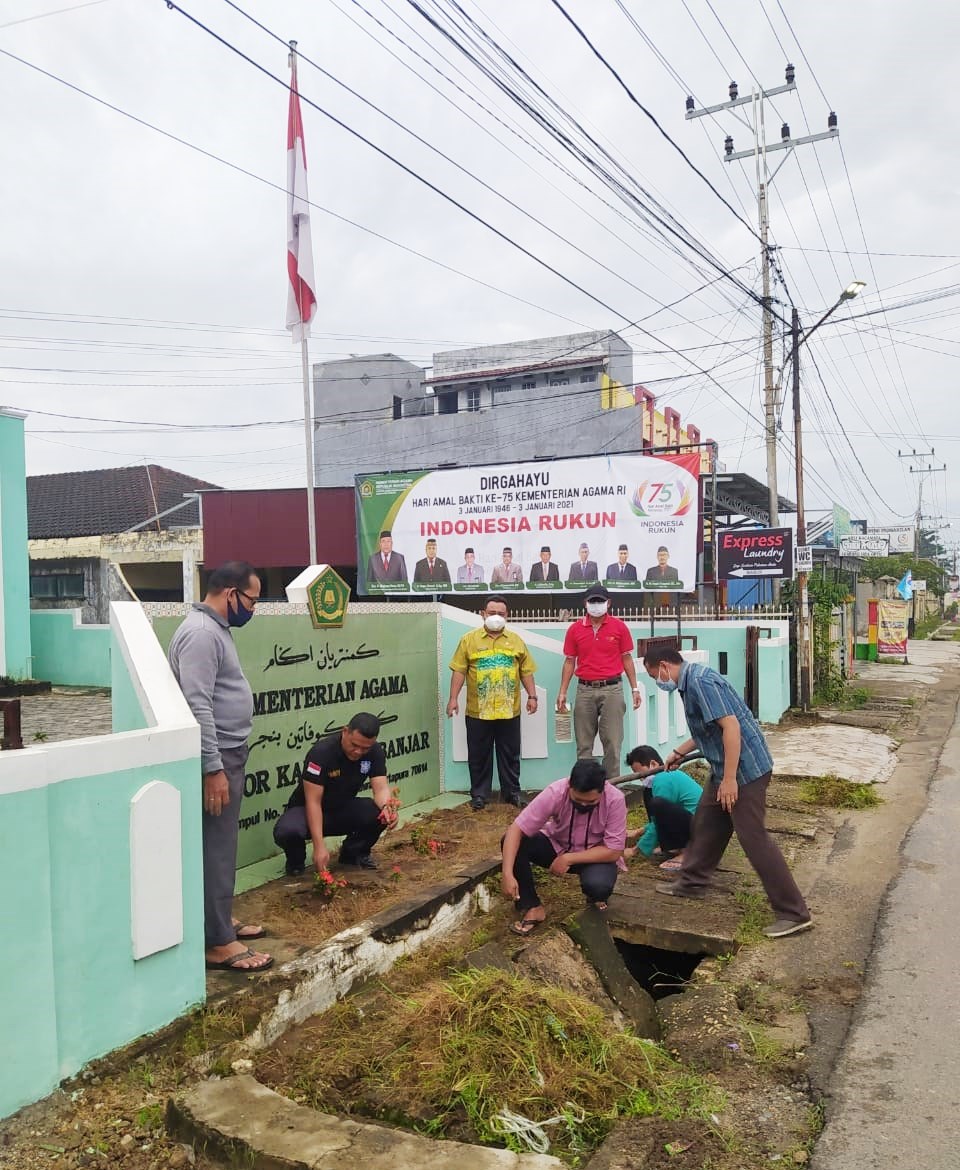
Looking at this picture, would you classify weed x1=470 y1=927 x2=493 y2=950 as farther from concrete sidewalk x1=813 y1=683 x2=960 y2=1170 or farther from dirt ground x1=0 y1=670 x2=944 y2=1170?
concrete sidewalk x1=813 y1=683 x2=960 y2=1170

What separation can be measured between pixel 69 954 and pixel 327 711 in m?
3.17

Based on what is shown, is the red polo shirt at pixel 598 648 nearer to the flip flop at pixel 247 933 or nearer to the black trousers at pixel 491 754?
the black trousers at pixel 491 754

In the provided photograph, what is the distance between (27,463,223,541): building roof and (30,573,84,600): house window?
651 cm

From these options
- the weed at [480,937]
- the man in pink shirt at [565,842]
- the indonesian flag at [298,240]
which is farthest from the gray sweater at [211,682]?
the indonesian flag at [298,240]

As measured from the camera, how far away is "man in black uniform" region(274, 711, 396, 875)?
4.86 meters

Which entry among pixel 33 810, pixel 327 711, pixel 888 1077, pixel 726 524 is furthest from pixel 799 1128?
pixel 726 524

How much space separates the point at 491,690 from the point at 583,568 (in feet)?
35.5

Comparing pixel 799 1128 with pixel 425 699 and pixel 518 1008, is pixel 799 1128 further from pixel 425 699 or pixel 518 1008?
pixel 425 699

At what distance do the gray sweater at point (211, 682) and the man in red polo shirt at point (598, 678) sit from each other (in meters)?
3.62

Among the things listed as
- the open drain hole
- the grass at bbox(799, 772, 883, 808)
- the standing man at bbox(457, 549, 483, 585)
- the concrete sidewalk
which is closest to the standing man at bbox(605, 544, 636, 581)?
the standing man at bbox(457, 549, 483, 585)

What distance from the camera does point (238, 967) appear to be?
3.81 m

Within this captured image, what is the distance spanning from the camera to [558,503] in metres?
17.8

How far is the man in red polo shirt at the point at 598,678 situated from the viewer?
7258 mm

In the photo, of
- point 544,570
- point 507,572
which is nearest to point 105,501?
point 507,572
